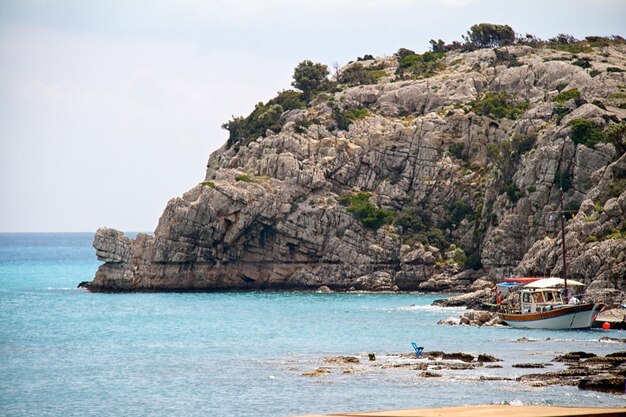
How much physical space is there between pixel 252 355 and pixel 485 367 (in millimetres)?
15730

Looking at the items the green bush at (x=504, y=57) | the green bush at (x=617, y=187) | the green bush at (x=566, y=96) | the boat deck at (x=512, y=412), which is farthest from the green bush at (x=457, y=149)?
the boat deck at (x=512, y=412)

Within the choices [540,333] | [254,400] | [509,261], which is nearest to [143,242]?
[509,261]

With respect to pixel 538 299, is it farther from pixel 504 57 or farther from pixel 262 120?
pixel 504 57

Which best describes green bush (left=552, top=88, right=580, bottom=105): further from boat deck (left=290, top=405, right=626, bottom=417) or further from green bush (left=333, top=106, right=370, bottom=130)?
boat deck (left=290, top=405, right=626, bottom=417)

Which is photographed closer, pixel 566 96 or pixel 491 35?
pixel 566 96

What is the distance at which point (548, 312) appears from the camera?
234 feet

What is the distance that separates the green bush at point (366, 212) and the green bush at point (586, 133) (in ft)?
85.9

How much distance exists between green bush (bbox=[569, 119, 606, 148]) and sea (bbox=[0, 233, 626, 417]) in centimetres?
2085

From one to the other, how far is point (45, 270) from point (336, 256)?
304 ft

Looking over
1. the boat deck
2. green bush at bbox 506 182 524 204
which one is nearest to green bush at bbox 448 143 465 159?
green bush at bbox 506 182 524 204

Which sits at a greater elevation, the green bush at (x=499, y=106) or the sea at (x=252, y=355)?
the green bush at (x=499, y=106)

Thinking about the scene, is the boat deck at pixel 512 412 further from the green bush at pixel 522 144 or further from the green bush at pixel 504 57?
the green bush at pixel 504 57

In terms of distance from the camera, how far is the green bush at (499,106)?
405 feet

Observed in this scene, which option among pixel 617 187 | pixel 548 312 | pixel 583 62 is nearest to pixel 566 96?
pixel 583 62
